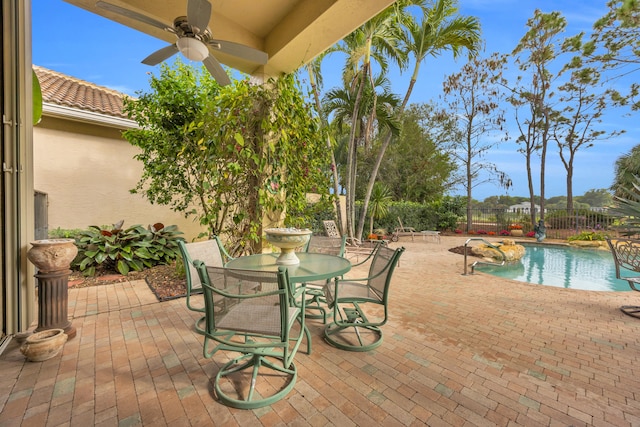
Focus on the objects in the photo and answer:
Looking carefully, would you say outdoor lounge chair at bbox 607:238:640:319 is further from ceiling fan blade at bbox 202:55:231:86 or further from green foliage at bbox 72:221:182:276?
green foliage at bbox 72:221:182:276

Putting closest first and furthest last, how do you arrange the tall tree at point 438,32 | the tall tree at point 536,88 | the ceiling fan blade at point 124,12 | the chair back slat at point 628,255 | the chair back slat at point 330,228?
1. the ceiling fan blade at point 124,12
2. the chair back slat at point 628,255
3. the tall tree at point 438,32
4. the chair back slat at point 330,228
5. the tall tree at point 536,88

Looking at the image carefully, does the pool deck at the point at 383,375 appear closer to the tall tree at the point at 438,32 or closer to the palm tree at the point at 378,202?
the tall tree at the point at 438,32

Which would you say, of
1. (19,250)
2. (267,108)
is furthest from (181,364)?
(267,108)

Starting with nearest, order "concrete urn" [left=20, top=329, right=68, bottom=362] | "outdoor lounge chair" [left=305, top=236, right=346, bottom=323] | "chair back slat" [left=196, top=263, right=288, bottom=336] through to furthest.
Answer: "chair back slat" [left=196, top=263, right=288, bottom=336] < "concrete urn" [left=20, top=329, right=68, bottom=362] < "outdoor lounge chair" [left=305, top=236, right=346, bottom=323]

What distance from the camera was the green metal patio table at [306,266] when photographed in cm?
202

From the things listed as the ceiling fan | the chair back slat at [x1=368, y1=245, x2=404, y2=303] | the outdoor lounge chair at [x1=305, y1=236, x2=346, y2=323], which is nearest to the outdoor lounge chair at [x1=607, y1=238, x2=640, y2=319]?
the chair back slat at [x1=368, y1=245, x2=404, y2=303]

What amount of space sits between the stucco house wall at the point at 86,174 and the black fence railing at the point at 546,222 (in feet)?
44.7

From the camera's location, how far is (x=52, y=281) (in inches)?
97.6

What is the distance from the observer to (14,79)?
2.46 m

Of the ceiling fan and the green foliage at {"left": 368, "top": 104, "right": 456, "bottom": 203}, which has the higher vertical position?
the green foliage at {"left": 368, "top": 104, "right": 456, "bottom": 203}

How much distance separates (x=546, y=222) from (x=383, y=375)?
15528mm

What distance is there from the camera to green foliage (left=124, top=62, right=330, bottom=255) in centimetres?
368

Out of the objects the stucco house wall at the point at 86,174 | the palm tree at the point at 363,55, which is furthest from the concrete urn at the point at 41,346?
the palm tree at the point at 363,55

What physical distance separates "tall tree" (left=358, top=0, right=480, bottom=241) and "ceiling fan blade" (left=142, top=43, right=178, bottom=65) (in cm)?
511
